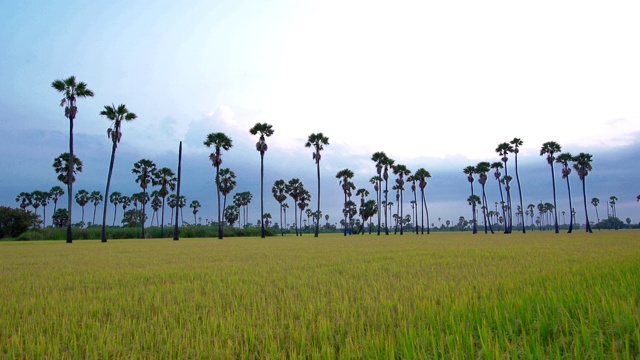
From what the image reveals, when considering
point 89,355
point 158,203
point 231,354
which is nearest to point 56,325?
point 89,355

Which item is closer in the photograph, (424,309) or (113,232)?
(424,309)

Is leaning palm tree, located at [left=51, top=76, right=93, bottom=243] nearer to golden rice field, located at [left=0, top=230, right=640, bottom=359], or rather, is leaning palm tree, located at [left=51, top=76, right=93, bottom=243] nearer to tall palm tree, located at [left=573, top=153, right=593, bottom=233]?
golden rice field, located at [left=0, top=230, right=640, bottom=359]

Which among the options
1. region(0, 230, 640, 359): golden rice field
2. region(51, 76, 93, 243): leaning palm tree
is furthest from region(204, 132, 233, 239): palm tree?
region(0, 230, 640, 359): golden rice field

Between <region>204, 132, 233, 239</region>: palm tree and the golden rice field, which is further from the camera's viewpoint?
<region>204, 132, 233, 239</region>: palm tree

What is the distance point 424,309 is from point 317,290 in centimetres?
294

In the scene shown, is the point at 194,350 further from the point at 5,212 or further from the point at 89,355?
the point at 5,212

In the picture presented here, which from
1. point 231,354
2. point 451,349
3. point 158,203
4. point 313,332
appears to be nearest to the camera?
point 451,349

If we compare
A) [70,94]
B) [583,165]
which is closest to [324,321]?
[70,94]

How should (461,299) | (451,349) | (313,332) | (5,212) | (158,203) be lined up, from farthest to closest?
(158,203) → (5,212) → (461,299) → (313,332) → (451,349)

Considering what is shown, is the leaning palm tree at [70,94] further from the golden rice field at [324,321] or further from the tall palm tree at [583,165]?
the tall palm tree at [583,165]

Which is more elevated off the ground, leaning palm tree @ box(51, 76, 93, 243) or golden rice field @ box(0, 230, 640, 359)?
leaning palm tree @ box(51, 76, 93, 243)

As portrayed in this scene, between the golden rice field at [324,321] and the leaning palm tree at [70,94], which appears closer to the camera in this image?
the golden rice field at [324,321]

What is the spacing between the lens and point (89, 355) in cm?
374

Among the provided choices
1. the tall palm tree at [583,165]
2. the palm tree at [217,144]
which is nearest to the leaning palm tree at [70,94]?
the palm tree at [217,144]
